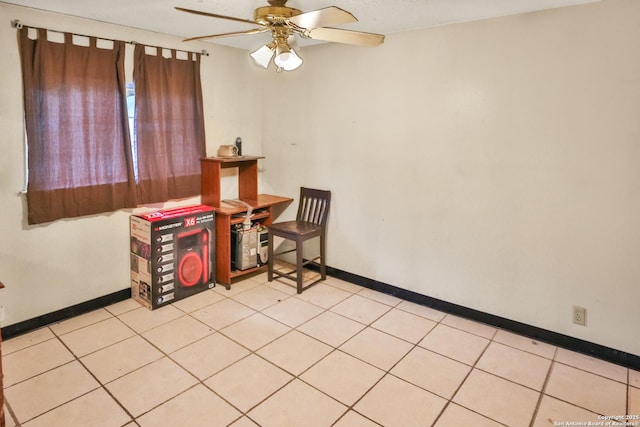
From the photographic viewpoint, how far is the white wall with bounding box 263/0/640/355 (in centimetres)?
244

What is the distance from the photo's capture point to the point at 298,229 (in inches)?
145

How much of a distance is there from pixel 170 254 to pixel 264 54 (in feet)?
6.19

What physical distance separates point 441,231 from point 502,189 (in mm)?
591

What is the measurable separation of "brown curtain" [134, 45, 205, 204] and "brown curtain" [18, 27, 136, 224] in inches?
6.0

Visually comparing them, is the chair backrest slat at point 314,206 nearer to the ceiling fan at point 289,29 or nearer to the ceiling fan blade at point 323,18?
the ceiling fan at point 289,29

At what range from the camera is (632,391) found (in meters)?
2.29

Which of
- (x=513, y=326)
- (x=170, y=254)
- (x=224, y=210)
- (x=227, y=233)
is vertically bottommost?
(x=513, y=326)

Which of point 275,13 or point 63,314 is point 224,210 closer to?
point 63,314

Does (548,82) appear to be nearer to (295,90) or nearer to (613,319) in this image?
(613,319)

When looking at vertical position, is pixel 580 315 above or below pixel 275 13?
below

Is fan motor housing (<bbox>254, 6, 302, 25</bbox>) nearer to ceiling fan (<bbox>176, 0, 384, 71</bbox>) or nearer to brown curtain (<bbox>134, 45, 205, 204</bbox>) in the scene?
ceiling fan (<bbox>176, 0, 384, 71</bbox>)

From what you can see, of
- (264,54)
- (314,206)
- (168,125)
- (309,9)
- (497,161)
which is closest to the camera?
(264,54)

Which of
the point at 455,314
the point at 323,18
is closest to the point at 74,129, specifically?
the point at 323,18

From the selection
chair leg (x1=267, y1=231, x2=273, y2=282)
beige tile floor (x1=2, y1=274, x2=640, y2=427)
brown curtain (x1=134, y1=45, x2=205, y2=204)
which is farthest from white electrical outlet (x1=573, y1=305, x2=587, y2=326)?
brown curtain (x1=134, y1=45, x2=205, y2=204)
